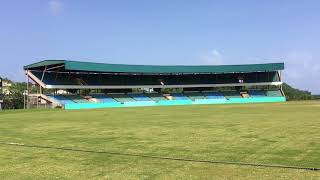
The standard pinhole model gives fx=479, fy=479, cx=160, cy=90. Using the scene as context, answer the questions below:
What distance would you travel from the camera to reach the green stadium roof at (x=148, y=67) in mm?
93562

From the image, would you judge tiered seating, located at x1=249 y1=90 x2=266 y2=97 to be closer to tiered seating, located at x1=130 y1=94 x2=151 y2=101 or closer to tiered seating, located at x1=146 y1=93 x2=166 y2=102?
tiered seating, located at x1=146 y1=93 x2=166 y2=102

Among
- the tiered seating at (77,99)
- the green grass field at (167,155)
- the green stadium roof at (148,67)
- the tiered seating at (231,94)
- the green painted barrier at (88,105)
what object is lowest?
the green painted barrier at (88,105)

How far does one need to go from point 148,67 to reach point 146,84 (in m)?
6.29

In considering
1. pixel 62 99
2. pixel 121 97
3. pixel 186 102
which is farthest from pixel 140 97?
pixel 62 99

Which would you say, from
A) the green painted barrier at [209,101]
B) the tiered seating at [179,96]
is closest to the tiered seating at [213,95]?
the green painted barrier at [209,101]

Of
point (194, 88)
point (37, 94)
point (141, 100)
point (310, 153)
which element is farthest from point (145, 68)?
point (310, 153)

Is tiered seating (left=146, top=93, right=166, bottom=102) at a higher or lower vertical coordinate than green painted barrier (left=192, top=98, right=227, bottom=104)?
higher

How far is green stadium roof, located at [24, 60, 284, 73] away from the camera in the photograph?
93562 mm

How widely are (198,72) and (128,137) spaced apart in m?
96.2

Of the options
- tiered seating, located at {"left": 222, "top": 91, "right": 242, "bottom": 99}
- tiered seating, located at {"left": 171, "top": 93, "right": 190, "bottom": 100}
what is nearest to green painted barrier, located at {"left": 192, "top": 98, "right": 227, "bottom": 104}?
tiered seating, located at {"left": 171, "top": 93, "right": 190, "bottom": 100}

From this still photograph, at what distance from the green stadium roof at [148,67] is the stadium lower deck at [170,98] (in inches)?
249

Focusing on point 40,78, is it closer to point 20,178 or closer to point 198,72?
point 198,72

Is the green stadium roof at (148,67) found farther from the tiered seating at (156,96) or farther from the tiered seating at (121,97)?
the tiered seating at (156,96)

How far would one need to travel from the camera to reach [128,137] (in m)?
22.0
